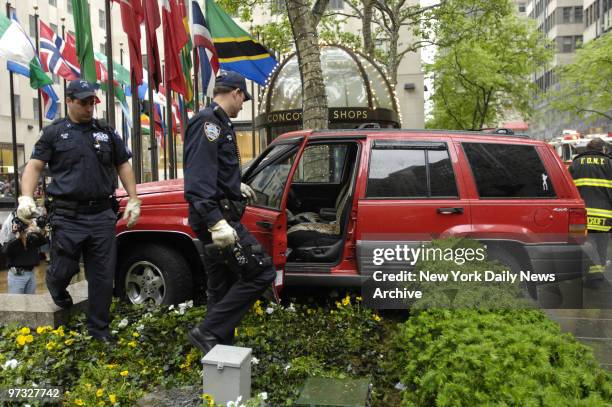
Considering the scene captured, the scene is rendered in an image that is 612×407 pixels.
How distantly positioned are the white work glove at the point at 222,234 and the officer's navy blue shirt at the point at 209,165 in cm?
4

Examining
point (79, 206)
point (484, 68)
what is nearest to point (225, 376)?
point (79, 206)

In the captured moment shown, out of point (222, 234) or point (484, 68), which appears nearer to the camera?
point (222, 234)

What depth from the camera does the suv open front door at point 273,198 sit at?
5.22 meters

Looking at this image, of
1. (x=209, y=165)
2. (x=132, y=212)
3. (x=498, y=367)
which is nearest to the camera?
(x=498, y=367)

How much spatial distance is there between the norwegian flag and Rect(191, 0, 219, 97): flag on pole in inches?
138

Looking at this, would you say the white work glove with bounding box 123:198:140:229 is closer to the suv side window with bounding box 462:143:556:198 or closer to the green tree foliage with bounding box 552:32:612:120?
the suv side window with bounding box 462:143:556:198

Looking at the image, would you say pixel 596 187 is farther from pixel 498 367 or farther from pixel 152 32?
pixel 152 32

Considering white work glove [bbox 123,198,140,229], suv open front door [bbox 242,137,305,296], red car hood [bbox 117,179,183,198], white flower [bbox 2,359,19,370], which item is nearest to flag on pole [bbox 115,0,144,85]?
red car hood [bbox 117,179,183,198]

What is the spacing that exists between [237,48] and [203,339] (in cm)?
1009

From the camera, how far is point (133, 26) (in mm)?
10859

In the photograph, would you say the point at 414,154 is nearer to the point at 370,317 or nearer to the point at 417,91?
the point at 370,317

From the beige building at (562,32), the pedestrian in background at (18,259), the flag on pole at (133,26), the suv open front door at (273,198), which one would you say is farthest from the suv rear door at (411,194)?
the beige building at (562,32)

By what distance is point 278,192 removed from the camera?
5.54 meters

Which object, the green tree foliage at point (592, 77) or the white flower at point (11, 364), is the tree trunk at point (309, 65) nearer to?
the white flower at point (11, 364)
